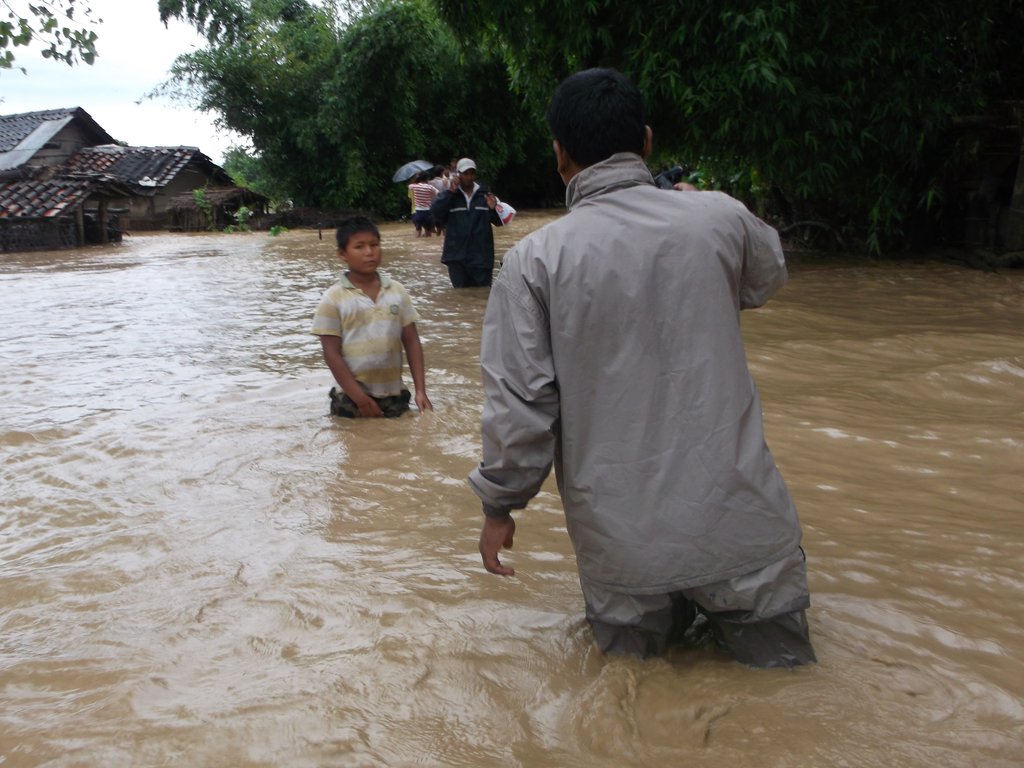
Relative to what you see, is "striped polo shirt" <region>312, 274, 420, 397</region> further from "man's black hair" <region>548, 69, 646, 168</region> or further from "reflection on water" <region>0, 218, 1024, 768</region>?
"man's black hair" <region>548, 69, 646, 168</region>

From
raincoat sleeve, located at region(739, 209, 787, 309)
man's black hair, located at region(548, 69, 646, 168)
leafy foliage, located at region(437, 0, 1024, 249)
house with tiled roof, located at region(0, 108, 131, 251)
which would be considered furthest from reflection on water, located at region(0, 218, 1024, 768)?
house with tiled roof, located at region(0, 108, 131, 251)

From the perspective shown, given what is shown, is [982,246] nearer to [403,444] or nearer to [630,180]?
[403,444]

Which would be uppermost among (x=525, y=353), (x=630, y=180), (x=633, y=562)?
(x=630, y=180)

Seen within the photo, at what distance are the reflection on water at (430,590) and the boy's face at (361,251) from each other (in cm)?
87

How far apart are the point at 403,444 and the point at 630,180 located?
2888 mm

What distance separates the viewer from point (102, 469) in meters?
4.84

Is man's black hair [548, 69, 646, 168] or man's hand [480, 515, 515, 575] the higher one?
man's black hair [548, 69, 646, 168]

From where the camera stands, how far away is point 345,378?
5.24 metres

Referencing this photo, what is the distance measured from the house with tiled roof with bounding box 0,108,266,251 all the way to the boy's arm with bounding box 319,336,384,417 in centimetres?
2099

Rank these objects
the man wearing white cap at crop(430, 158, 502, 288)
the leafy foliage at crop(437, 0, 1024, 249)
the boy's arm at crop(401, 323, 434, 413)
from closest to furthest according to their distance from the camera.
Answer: the boy's arm at crop(401, 323, 434, 413), the leafy foliage at crop(437, 0, 1024, 249), the man wearing white cap at crop(430, 158, 502, 288)

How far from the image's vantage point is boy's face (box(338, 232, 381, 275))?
513cm

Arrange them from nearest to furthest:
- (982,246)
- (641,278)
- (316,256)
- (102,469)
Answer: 1. (641,278)
2. (102,469)
3. (982,246)
4. (316,256)

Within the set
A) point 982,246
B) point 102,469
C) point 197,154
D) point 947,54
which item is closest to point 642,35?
point 947,54

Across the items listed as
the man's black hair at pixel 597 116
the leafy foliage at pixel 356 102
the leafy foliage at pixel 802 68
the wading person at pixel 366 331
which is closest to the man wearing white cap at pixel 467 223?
the leafy foliage at pixel 802 68
